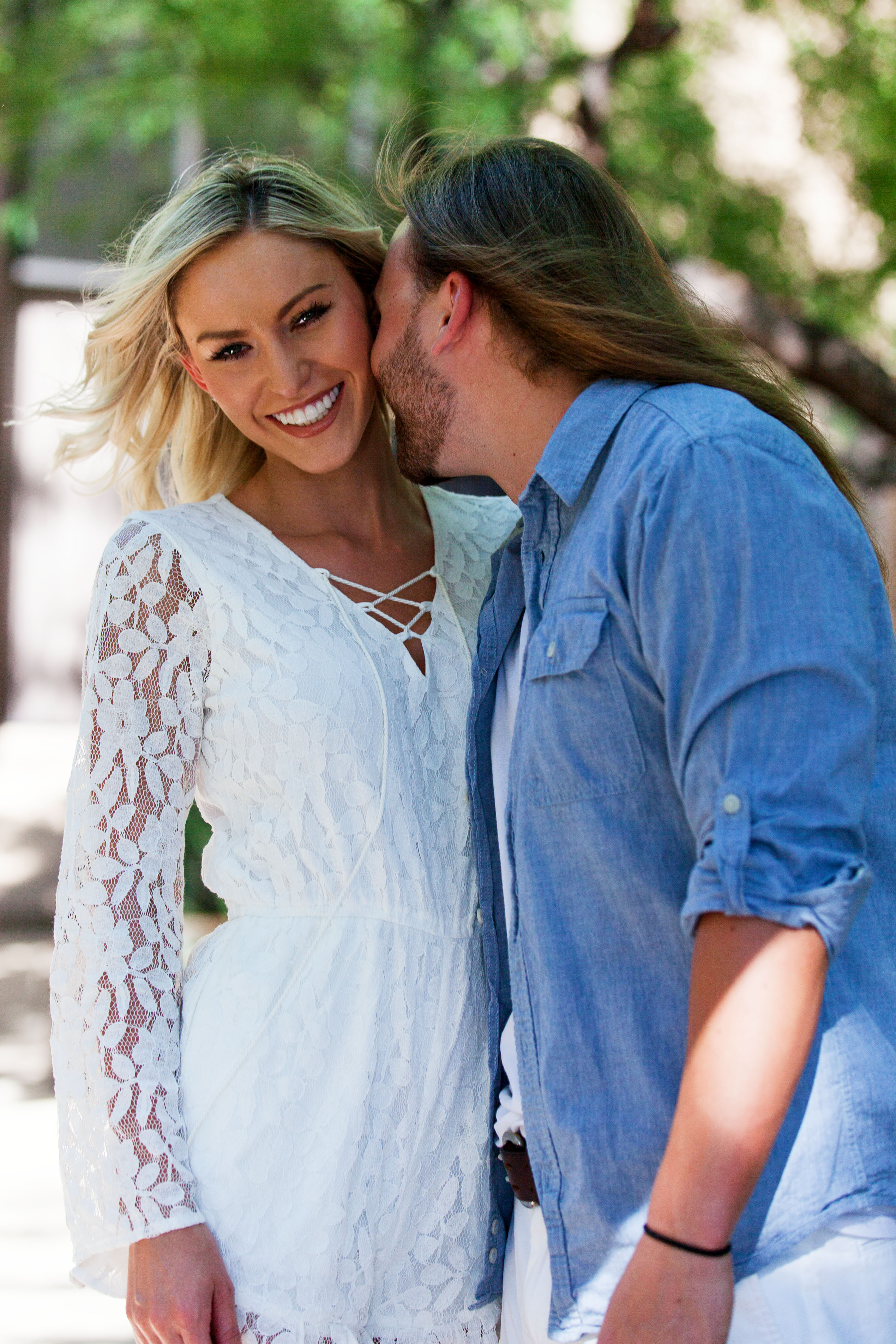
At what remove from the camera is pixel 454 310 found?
1.98 meters

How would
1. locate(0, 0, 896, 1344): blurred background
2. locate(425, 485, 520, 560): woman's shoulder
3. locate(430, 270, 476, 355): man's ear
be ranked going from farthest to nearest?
locate(0, 0, 896, 1344): blurred background
locate(425, 485, 520, 560): woman's shoulder
locate(430, 270, 476, 355): man's ear

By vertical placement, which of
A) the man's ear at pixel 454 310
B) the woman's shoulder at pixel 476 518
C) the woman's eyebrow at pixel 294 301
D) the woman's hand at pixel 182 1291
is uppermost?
the woman's eyebrow at pixel 294 301

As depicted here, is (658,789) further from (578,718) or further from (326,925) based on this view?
(326,925)

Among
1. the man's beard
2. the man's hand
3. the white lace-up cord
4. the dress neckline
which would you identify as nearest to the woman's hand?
the white lace-up cord

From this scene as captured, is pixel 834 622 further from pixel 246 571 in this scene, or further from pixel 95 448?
pixel 95 448

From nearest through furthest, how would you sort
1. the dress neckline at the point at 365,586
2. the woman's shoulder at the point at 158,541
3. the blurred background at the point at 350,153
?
the woman's shoulder at the point at 158,541, the dress neckline at the point at 365,586, the blurred background at the point at 350,153

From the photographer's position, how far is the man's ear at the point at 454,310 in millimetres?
1962

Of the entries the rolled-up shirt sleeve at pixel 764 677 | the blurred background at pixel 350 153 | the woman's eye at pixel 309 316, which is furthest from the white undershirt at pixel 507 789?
the blurred background at pixel 350 153

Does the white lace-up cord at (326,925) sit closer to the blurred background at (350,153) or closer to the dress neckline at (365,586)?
the dress neckline at (365,586)

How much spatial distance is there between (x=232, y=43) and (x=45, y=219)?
327 cm

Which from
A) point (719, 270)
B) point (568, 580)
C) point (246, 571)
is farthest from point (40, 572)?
point (568, 580)

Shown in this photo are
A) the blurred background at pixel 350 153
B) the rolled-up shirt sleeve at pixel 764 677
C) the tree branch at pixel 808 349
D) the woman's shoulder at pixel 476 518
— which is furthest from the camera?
the tree branch at pixel 808 349

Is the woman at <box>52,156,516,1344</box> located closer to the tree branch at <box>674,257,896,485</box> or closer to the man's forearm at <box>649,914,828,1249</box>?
the man's forearm at <box>649,914,828,1249</box>

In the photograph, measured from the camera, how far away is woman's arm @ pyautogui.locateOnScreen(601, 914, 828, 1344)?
1.38 metres
